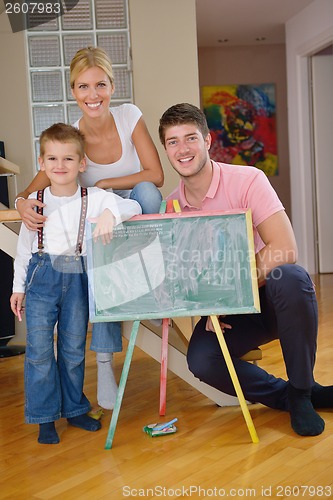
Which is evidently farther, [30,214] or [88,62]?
[88,62]

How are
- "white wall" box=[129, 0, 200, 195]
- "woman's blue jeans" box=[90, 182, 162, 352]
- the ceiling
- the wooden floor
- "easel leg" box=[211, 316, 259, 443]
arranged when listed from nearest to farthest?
the wooden floor
"easel leg" box=[211, 316, 259, 443]
"woman's blue jeans" box=[90, 182, 162, 352]
"white wall" box=[129, 0, 200, 195]
the ceiling

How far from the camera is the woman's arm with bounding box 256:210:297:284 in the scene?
2.21 metres

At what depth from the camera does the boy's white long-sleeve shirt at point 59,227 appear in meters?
2.27

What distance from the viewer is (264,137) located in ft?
26.4

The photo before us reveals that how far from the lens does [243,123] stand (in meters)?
8.02

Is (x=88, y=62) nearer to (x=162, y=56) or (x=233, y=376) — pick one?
(x=233, y=376)

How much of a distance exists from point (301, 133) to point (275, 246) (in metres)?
4.79

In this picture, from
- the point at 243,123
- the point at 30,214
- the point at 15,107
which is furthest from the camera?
the point at 243,123

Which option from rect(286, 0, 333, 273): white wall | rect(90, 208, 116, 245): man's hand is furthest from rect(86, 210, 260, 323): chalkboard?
rect(286, 0, 333, 273): white wall

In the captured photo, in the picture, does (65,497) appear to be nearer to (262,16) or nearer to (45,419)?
(45,419)

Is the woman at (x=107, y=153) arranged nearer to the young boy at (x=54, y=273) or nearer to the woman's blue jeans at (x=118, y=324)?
the woman's blue jeans at (x=118, y=324)

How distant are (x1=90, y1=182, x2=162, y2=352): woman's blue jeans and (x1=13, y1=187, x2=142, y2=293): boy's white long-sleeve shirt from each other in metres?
0.08

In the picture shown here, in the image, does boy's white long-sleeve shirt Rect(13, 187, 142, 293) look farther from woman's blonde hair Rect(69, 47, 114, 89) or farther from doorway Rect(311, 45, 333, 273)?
doorway Rect(311, 45, 333, 273)

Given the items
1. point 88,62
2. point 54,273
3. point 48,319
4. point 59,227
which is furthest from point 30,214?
point 88,62
